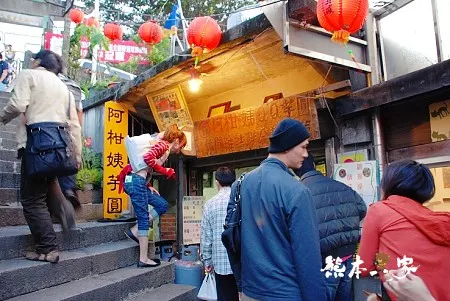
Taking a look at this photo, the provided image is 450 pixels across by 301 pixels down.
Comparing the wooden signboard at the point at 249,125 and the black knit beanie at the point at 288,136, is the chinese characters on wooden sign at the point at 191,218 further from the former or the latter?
the black knit beanie at the point at 288,136

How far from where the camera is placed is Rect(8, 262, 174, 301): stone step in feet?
12.7

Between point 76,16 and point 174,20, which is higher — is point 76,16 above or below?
above

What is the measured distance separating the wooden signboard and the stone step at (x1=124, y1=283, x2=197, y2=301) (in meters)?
3.21

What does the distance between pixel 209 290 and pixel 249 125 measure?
3284 mm

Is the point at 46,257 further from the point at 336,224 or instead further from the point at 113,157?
the point at 113,157

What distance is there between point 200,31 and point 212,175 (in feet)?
14.7

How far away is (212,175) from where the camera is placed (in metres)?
9.77

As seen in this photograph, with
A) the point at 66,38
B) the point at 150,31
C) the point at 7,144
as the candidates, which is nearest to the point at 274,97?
the point at 150,31

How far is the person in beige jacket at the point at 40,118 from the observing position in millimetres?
4156

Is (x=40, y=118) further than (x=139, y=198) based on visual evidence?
No

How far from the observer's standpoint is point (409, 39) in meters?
5.91

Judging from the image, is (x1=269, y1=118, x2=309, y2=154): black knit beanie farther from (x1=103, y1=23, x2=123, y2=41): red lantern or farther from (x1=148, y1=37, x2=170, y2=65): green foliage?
(x1=103, y1=23, x2=123, y2=41): red lantern

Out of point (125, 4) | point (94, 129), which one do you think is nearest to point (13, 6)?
point (125, 4)

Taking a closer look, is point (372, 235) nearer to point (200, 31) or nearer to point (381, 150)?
point (381, 150)
